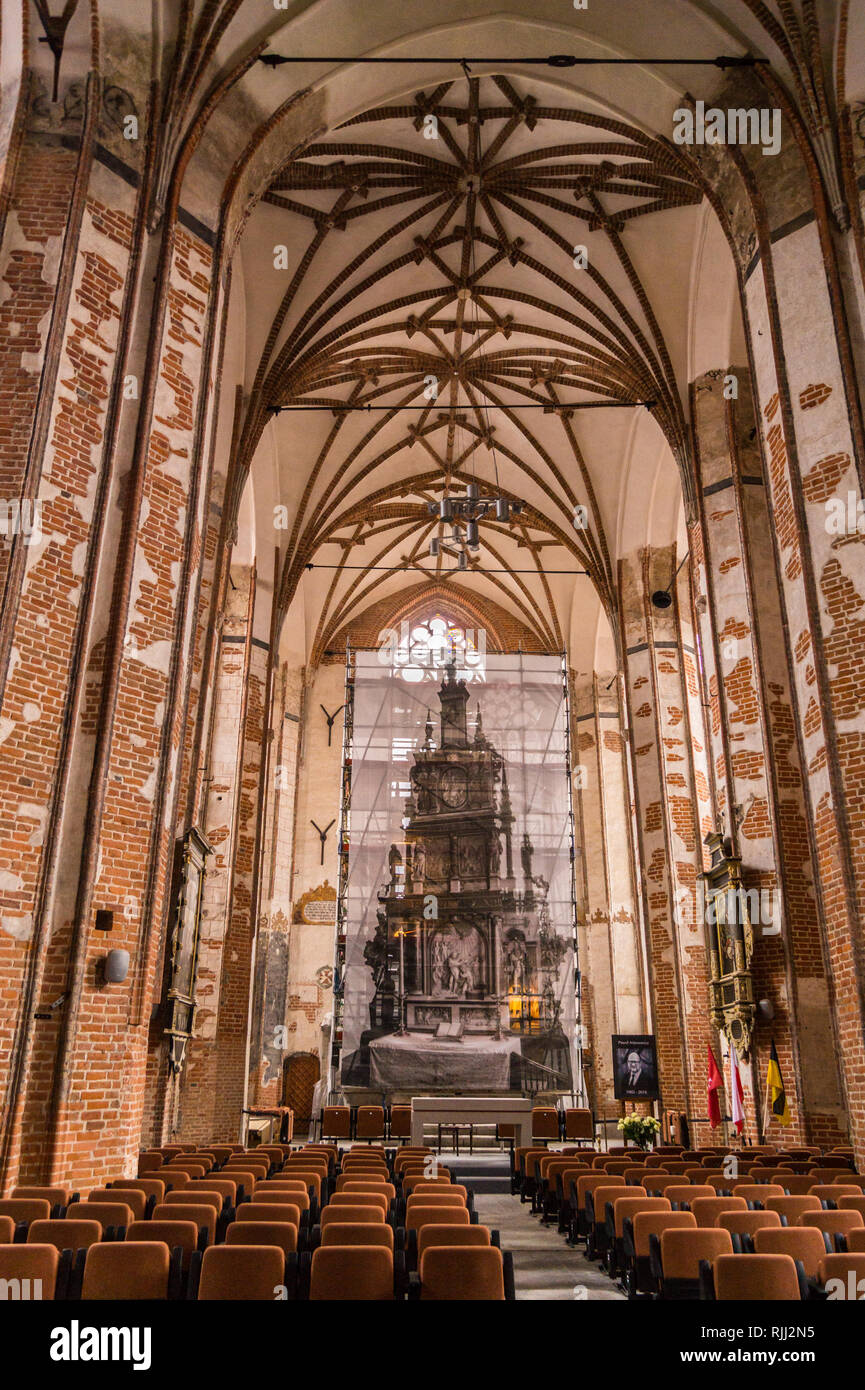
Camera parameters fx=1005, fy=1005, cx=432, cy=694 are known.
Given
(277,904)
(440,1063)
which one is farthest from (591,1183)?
(277,904)

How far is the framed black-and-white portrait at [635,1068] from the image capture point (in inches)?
706

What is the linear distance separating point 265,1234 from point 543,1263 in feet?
14.3

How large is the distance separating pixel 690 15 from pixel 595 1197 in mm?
13502

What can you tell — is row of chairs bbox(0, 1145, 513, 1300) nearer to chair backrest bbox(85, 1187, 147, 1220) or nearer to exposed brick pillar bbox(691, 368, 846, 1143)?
chair backrest bbox(85, 1187, 147, 1220)

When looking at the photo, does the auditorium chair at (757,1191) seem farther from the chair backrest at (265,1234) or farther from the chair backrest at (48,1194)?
the chair backrest at (48,1194)

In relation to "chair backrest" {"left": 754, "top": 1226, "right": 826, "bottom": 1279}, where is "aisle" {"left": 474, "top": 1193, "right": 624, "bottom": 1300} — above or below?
below

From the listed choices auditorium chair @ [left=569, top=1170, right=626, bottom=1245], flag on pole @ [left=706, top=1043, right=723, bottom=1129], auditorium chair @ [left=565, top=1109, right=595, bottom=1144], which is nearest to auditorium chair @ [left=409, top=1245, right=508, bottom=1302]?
auditorium chair @ [left=569, top=1170, right=626, bottom=1245]

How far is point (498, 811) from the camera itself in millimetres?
26859

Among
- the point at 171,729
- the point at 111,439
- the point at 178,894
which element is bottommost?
the point at 178,894

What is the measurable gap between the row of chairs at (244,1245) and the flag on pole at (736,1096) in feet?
26.2

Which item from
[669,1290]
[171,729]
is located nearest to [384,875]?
[171,729]

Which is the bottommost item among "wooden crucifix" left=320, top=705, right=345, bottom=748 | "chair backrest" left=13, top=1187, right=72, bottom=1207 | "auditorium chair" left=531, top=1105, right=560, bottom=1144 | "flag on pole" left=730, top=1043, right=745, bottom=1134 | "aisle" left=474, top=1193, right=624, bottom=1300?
"aisle" left=474, top=1193, right=624, bottom=1300

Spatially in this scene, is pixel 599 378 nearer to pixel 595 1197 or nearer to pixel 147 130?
pixel 147 130

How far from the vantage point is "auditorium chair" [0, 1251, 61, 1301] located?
4105 mm
